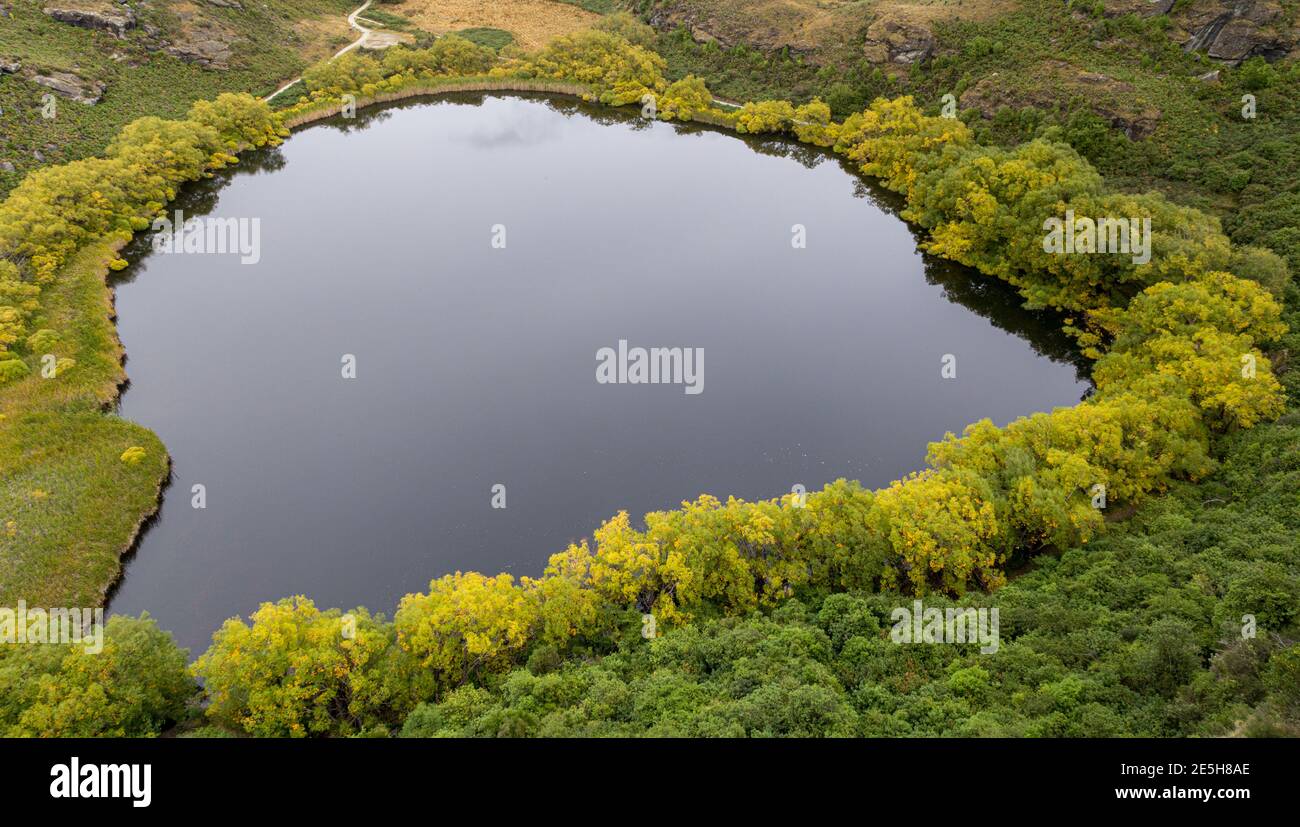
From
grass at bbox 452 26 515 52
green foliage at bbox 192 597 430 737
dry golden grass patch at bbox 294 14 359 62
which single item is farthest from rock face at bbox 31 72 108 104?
green foliage at bbox 192 597 430 737

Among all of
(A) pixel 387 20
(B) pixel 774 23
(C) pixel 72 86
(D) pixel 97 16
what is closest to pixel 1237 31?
(B) pixel 774 23

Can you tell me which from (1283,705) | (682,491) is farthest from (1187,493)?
(682,491)

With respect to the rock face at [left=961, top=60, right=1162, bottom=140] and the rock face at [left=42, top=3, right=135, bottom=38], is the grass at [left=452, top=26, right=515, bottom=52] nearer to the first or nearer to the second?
the rock face at [left=42, top=3, right=135, bottom=38]

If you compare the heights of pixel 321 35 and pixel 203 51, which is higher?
pixel 321 35

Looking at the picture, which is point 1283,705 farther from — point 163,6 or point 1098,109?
point 163,6

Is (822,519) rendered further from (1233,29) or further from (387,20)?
(387,20)

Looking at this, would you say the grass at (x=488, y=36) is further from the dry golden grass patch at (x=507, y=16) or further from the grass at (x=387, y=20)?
the grass at (x=387, y=20)
